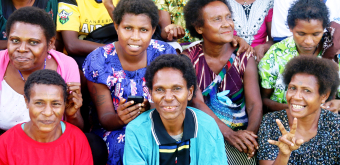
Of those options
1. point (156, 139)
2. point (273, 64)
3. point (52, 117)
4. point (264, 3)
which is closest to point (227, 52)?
point (273, 64)

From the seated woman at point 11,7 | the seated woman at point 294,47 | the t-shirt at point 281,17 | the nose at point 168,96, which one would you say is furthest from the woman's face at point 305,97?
the seated woman at point 11,7

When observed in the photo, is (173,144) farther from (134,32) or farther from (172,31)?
(172,31)

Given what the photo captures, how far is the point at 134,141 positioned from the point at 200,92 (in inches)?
34.6

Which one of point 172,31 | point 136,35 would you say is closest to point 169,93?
point 136,35

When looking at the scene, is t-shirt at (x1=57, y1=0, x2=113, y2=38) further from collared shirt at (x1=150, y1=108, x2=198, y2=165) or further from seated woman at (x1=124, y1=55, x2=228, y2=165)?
collared shirt at (x1=150, y1=108, x2=198, y2=165)

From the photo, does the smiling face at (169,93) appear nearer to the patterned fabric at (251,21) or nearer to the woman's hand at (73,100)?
the woman's hand at (73,100)

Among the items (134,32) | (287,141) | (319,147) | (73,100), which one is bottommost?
(319,147)

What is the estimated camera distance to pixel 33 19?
2.63 metres

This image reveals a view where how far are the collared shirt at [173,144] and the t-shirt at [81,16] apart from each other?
5.30ft

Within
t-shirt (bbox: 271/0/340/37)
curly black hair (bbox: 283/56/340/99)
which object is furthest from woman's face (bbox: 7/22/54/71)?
t-shirt (bbox: 271/0/340/37)

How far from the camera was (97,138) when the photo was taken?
2697 mm

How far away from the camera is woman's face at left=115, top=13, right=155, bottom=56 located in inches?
111

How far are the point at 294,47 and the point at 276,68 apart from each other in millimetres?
287

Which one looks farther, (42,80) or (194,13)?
(194,13)
